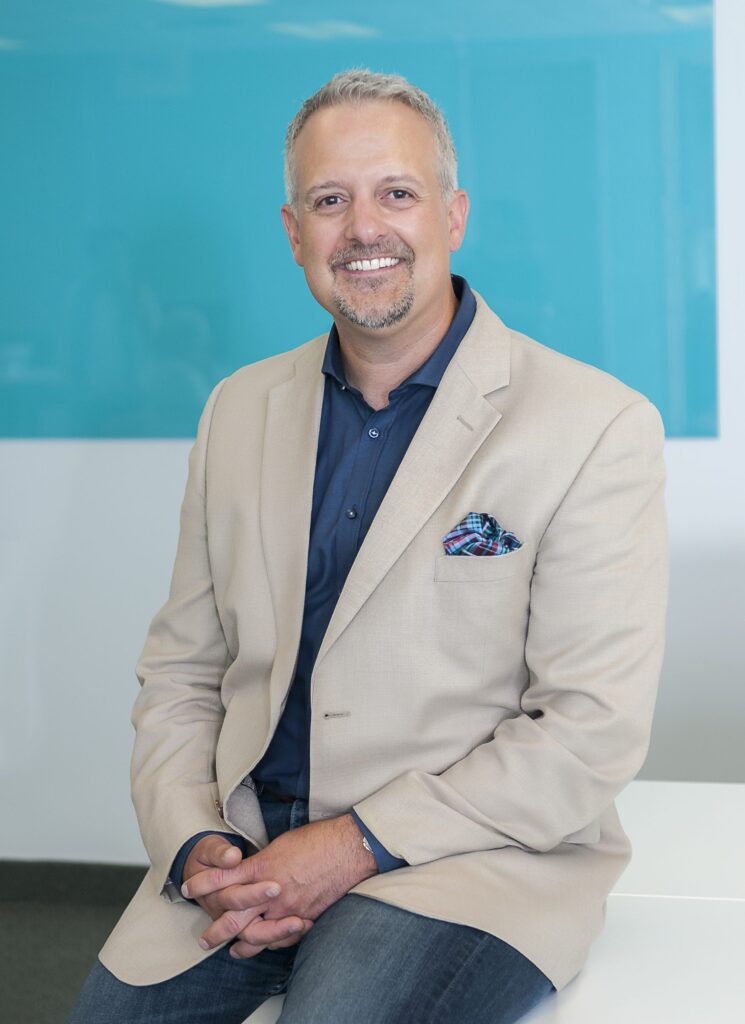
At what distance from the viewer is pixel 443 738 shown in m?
1.73

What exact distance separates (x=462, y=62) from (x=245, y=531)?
1.52m

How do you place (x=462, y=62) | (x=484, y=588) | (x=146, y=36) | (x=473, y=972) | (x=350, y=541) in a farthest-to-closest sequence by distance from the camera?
(x=146, y=36)
(x=462, y=62)
(x=350, y=541)
(x=484, y=588)
(x=473, y=972)

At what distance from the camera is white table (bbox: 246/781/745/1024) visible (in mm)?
1615

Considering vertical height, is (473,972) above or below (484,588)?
below

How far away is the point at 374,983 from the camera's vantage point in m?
1.49

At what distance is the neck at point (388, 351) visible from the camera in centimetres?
195

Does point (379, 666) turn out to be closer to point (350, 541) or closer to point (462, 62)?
point (350, 541)

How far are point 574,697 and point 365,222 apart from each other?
30.9 inches

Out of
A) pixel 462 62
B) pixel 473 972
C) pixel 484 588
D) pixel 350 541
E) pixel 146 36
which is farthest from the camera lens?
pixel 146 36

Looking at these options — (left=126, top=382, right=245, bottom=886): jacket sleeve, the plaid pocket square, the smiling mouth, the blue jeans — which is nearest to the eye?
the smiling mouth

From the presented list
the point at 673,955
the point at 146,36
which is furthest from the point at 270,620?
the point at 146,36

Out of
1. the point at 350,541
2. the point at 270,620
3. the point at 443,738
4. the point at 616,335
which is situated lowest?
the point at 443,738

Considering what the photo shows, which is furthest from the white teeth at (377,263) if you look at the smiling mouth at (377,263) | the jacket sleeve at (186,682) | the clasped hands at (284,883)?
the clasped hands at (284,883)

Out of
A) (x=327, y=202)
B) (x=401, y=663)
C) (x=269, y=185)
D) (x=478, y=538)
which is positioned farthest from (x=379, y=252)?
(x=269, y=185)
